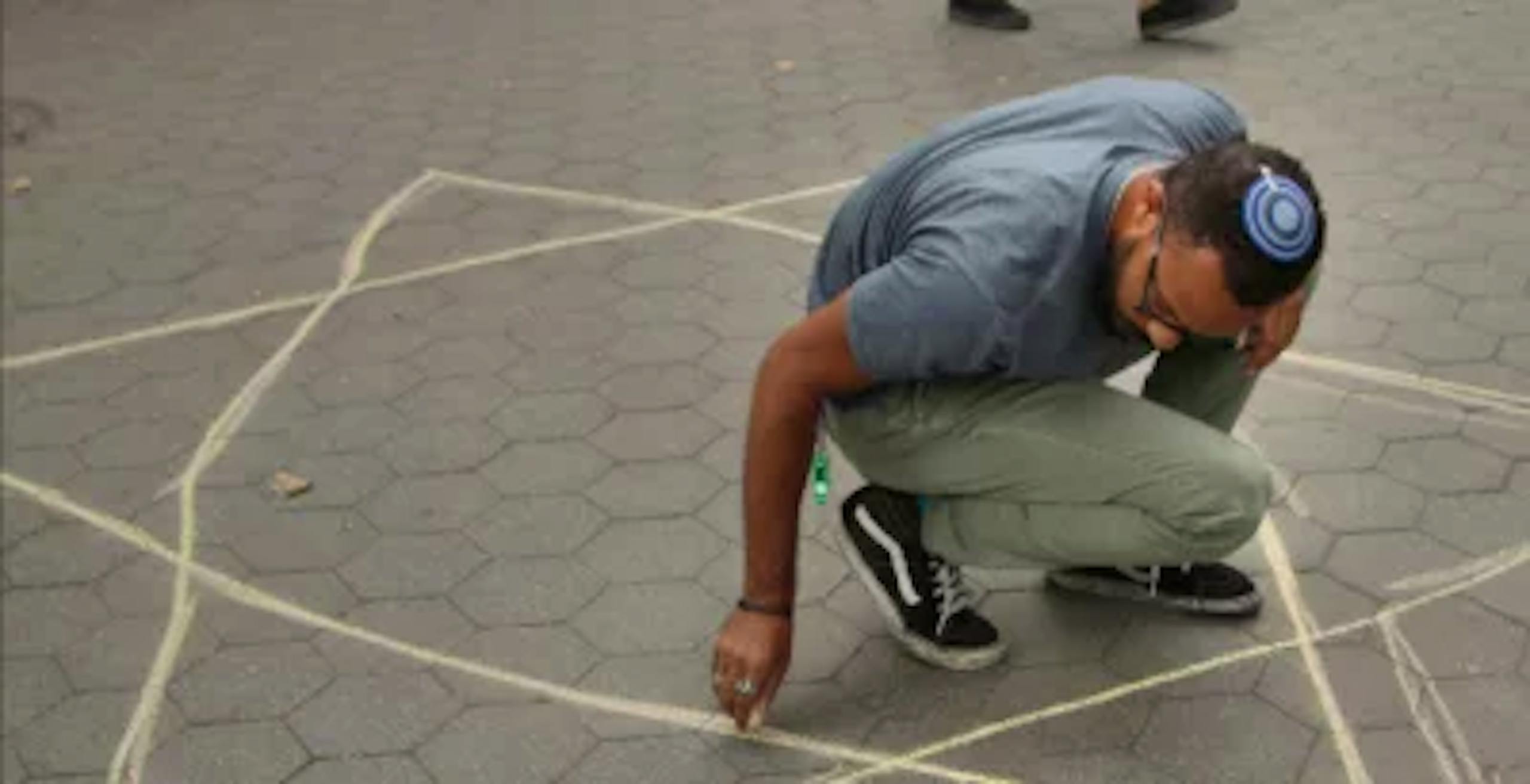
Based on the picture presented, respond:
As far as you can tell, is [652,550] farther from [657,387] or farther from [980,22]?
[980,22]

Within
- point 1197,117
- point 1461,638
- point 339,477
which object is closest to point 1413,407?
point 1461,638

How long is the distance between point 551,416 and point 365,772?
4.22ft

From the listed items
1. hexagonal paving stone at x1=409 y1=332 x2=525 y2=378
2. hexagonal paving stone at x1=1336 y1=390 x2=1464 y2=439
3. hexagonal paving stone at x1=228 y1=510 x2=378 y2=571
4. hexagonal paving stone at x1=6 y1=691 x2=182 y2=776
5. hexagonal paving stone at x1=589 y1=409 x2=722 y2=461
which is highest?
hexagonal paving stone at x1=1336 y1=390 x2=1464 y2=439

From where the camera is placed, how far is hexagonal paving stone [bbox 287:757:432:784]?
2793mm

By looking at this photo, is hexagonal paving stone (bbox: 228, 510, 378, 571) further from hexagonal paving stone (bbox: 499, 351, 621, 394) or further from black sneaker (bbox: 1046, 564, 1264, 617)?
black sneaker (bbox: 1046, 564, 1264, 617)

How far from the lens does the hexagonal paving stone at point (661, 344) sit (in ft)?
13.6

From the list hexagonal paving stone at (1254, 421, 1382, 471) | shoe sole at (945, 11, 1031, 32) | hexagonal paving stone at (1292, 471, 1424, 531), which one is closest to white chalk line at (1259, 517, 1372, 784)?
hexagonal paving stone at (1292, 471, 1424, 531)

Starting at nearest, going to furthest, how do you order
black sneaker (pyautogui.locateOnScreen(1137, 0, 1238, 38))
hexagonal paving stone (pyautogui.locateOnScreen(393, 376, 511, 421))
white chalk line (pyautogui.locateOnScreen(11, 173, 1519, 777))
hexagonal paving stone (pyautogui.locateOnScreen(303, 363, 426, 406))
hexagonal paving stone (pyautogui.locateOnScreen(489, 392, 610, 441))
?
1. hexagonal paving stone (pyautogui.locateOnScreen(489, 392, 610, 441))
2. hexagonal paving stone (pyautogui.locateOnScreen(393, 376, 511, 421))
3. hexagonal paving stone (pyautogui.locateOnScreen(303, 363, 426, 406))
4. white chalk line (pyautogui.locateOnScreen(11, 173, 1519, 777))
5. black sneaker (pyautogui.locateOnScreen(1137, 0, 1238, 38))

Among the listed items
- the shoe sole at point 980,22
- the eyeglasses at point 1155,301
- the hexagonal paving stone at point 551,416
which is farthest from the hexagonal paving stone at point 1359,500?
the shoe sole at point 980,22

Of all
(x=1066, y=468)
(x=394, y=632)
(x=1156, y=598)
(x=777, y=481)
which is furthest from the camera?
(x=394, y=632)

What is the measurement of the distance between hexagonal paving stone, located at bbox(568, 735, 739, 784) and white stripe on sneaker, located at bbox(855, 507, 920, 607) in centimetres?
49

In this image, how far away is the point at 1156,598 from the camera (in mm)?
3051

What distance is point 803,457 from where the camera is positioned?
2420 millimetres

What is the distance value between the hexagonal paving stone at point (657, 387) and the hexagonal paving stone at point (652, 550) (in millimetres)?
541
